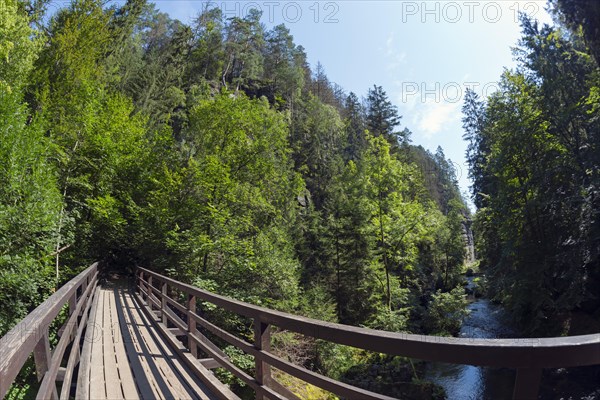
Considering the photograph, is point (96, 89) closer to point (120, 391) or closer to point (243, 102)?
point (243, 102)

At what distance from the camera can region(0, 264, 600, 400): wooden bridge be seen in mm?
1297

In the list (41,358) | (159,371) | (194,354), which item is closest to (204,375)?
(159,371)

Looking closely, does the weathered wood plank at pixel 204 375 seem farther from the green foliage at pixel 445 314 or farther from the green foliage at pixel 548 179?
the green foliage at pixel 445 314

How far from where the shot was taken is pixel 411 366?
15.4 metres

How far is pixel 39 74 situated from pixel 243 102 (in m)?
9.05

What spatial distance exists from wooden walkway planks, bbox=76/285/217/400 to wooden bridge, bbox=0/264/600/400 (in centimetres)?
1

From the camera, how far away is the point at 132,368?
4367 millimetres

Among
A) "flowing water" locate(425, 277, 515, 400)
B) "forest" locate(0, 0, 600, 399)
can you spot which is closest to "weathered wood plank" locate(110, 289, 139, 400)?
"forest" locate(0, 0, 600, 399)

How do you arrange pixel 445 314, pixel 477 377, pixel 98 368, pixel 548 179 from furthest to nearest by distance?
pixel 445 314 → pixel 548 179 → pixel 477 377 → pixel 98 368

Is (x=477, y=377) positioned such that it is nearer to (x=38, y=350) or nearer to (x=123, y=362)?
(x=123, y=362)

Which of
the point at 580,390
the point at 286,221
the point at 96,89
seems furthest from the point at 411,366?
the point at 96,89

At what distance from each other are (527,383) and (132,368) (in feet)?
14.9

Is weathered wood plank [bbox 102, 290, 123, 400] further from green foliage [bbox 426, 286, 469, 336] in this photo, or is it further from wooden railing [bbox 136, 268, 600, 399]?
green foliage [bbox 426, 286, 469, 336]

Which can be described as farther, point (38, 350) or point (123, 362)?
point (123, 362)
